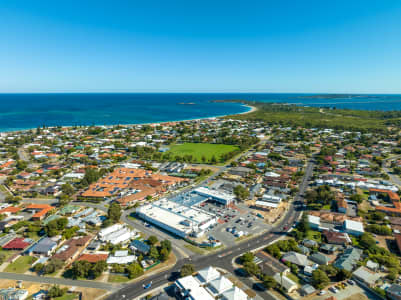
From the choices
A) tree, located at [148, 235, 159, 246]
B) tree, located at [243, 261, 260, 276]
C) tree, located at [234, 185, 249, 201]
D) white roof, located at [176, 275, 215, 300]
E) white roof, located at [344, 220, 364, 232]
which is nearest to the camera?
white roof, located at [176, 275, 215, 300]

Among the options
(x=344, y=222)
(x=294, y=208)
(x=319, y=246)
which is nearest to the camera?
(x=319, y=246)

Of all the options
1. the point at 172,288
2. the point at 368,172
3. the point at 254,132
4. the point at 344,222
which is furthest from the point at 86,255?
the point at 254,132

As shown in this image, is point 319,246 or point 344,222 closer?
point 319,246

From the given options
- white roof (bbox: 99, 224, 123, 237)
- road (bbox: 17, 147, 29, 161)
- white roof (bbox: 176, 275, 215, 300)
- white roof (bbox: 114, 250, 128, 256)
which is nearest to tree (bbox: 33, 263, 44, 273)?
white roof (bbox: 99, 224, 123, 237)

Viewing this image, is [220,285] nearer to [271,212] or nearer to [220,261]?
[220,261]

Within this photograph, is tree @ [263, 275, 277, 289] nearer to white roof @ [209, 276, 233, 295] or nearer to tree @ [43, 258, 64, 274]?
white roof @ [209, 276, 233, 295]

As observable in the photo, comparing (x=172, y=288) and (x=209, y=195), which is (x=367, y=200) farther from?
(x=172, y=288)
